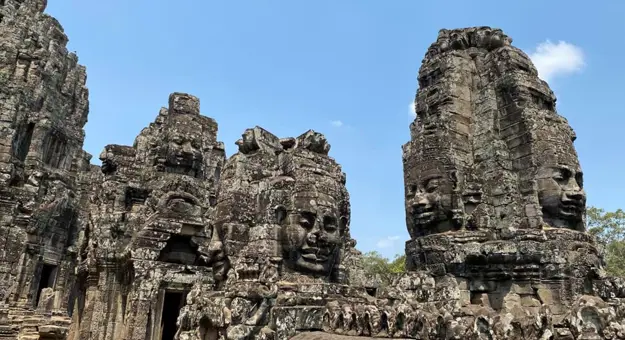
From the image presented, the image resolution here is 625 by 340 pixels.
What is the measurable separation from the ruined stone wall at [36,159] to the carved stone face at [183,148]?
11525mm

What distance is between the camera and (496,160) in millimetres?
10820

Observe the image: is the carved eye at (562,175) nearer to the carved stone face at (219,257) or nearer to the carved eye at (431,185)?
the carved eye at (431,185)

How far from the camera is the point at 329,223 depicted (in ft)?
27.3

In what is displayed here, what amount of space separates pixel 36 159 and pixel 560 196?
991 inches

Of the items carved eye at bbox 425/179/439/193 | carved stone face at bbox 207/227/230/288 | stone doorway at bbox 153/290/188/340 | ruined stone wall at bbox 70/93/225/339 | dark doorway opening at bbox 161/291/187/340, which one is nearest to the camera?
carved stone face at bbox 207/227/230/288

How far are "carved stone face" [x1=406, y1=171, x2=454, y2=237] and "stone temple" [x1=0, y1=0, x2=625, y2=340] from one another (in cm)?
3

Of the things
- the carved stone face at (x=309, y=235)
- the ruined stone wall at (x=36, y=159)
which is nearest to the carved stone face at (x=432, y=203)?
A: the carved stone face at (x=309, y=235)

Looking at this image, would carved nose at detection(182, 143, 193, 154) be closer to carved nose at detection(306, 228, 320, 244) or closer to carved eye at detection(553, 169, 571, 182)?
carved nose at detection(306, 228, 320, 244)

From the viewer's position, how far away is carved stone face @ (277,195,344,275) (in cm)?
809

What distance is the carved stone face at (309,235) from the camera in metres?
8.09

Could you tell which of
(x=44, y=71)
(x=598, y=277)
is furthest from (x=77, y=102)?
(x=598, y=277)

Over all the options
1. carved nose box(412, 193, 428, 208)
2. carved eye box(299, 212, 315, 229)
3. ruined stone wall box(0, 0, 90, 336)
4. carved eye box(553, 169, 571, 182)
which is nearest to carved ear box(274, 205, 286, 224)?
carved eye box(299, 212, 315, 229)

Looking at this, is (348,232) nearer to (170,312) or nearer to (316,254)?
(316,254)

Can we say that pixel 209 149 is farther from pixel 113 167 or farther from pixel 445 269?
pixel 445 269
